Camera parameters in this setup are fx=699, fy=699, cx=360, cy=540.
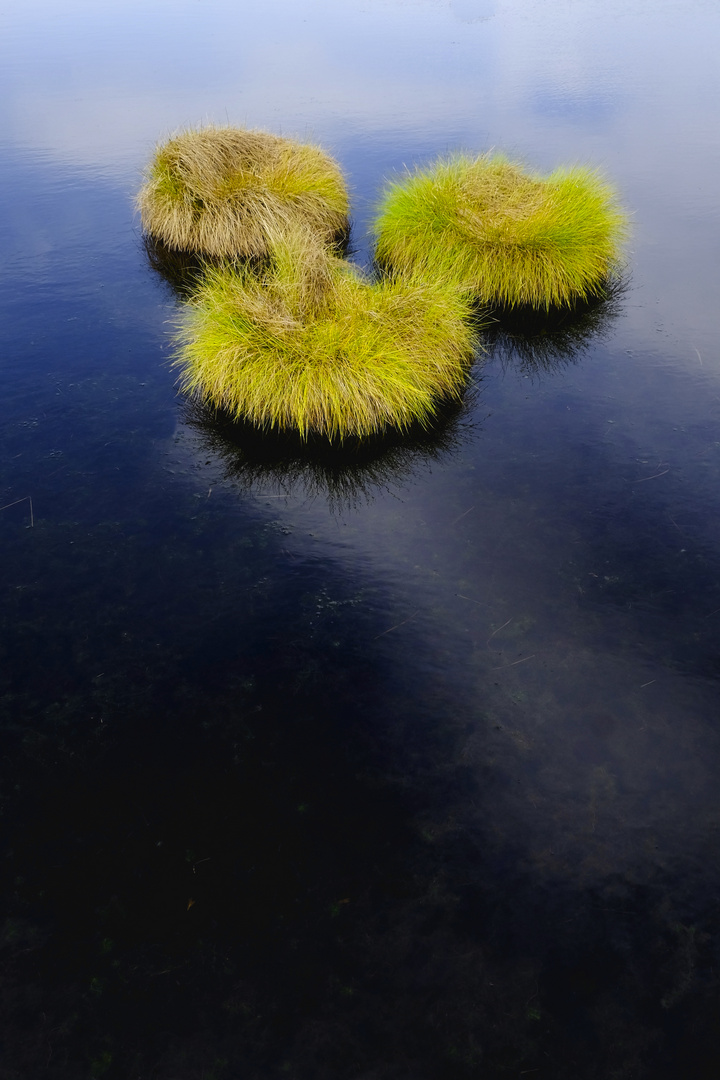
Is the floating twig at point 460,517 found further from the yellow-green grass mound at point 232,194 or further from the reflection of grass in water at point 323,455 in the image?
the yellow-green grass mound at point 232,194

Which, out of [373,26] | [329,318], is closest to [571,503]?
[329,318]

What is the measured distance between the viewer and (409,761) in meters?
3.64

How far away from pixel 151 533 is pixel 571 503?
3.14 meters

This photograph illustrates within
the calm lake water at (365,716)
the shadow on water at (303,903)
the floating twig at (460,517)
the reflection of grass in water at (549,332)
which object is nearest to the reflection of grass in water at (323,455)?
the calm lake water at (365,716)

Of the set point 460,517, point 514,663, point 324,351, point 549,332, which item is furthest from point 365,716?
point 549,332

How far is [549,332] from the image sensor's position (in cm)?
768

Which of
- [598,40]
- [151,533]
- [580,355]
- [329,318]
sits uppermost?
[598,40]

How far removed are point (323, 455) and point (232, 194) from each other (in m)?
5.04

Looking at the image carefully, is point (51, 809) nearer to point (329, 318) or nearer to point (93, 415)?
point (93, 415)

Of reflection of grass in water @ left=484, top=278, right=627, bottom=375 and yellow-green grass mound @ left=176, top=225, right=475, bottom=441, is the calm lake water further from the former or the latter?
yellow-green grass mound @ left=176, top=225, right=475, bottom=441

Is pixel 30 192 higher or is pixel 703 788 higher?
pixel 30 192

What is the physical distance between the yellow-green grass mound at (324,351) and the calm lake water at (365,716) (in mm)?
303

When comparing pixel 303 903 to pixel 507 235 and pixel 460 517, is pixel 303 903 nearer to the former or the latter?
pixel 460 517

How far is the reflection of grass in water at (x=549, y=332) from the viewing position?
23.7 ft
